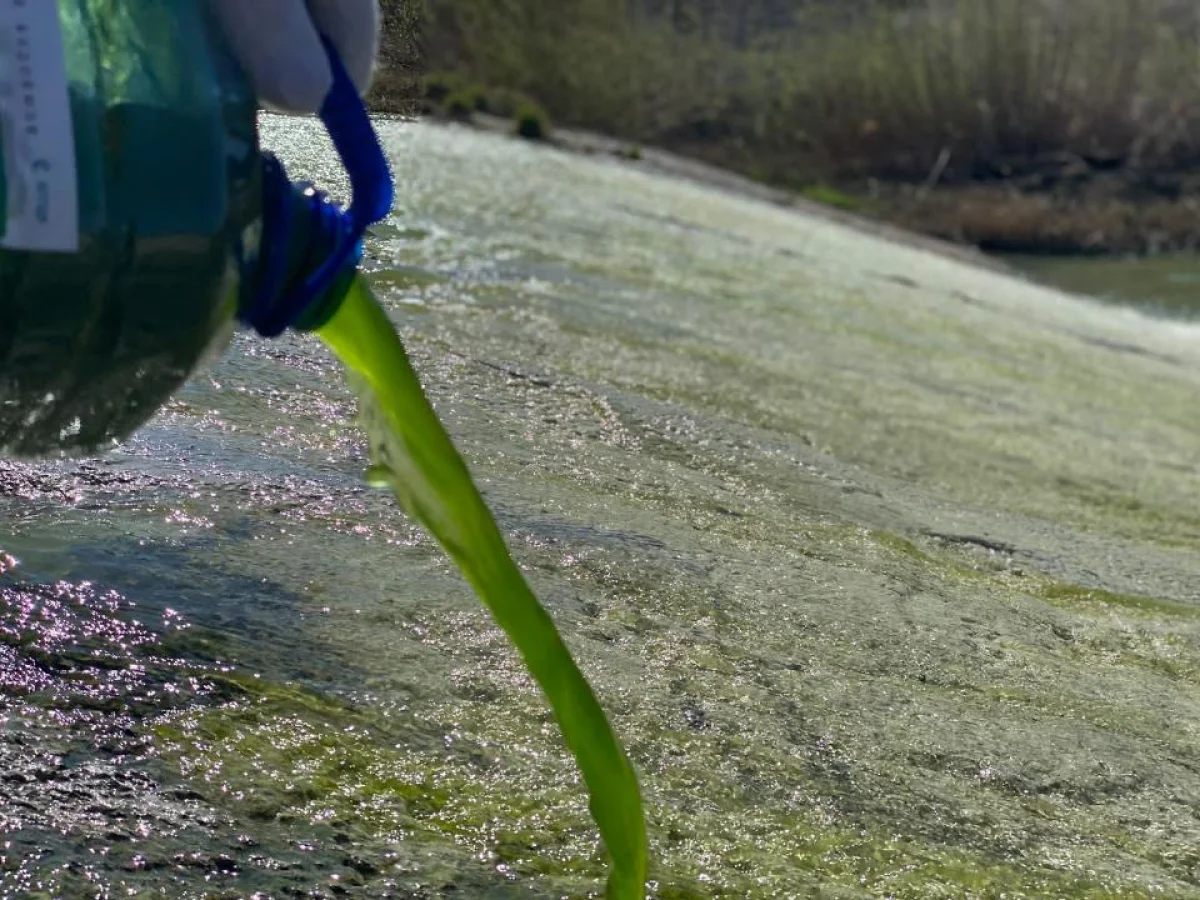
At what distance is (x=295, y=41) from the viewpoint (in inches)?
41.3

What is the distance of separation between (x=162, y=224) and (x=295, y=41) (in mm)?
156

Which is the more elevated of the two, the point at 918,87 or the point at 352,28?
the point at 352,28

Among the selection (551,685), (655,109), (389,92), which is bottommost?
(655,109)

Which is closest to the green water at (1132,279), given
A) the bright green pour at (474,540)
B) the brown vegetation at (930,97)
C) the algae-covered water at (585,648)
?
the brown vegetation at (930,97)

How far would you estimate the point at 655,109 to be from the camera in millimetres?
15188

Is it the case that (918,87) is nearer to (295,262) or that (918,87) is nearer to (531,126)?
(531,126)

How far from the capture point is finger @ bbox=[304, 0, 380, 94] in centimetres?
108

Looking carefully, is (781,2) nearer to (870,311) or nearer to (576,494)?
(870,311)

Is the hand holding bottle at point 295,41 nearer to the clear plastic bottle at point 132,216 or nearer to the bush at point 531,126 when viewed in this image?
the clear plastic bottle at point 132,216

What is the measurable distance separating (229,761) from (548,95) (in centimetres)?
1346

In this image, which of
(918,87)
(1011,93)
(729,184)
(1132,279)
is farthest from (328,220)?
(1011,93)

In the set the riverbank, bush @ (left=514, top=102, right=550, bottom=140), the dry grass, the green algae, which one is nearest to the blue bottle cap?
the green algae

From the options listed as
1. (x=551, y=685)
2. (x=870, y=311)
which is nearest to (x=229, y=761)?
(x=551, y=685)

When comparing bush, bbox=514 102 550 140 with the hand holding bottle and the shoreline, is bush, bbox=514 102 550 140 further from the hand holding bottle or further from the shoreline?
the hand holding bottle
